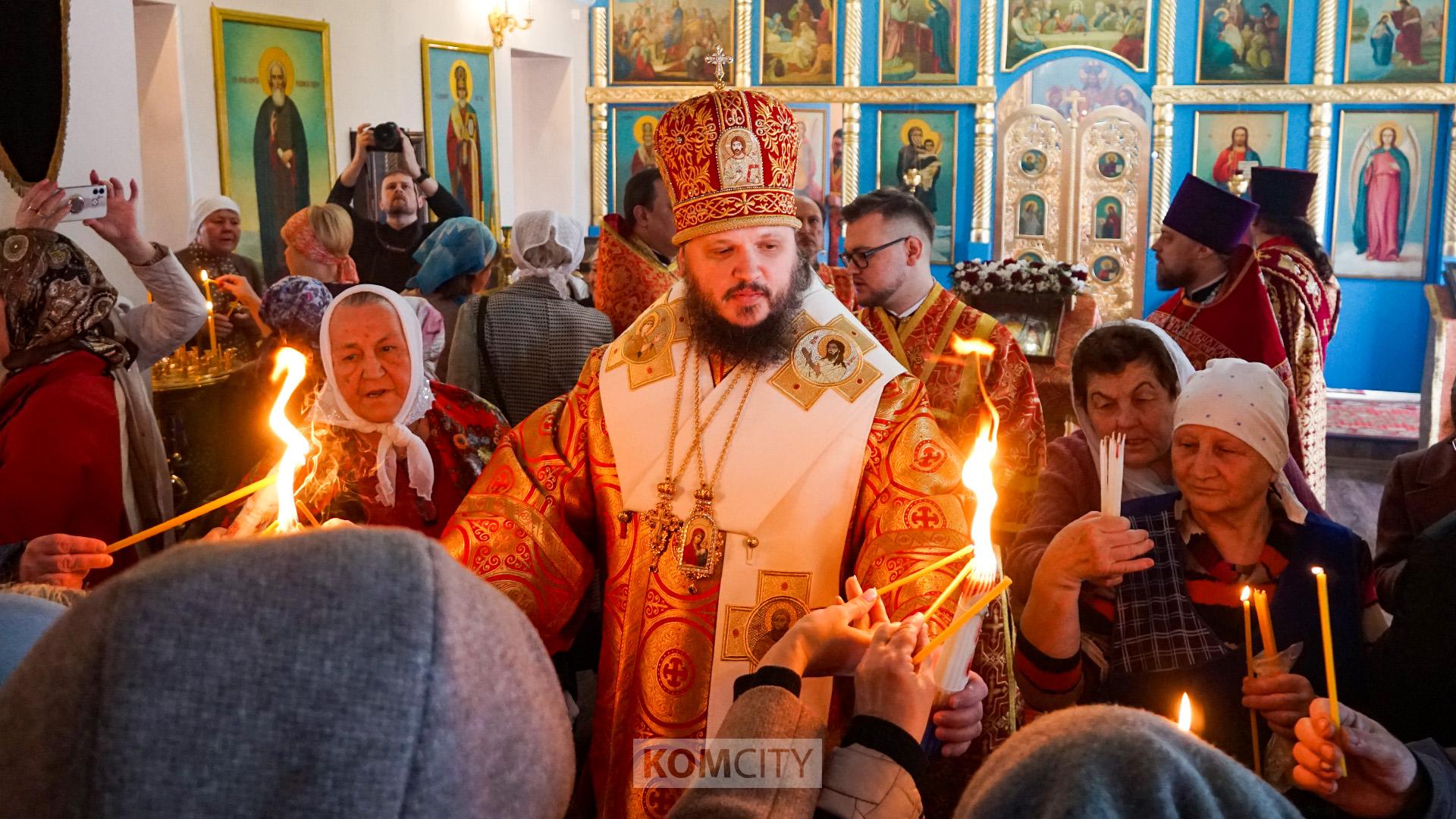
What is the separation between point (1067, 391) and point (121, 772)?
583cm

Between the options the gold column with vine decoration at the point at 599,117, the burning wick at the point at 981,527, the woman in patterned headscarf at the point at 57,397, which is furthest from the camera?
the gold column with vine decoration at the point at 599,117

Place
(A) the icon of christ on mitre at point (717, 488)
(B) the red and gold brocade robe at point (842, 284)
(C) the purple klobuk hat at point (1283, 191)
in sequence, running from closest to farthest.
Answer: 1. (A) the icon of christ on mitre at point (717, 488)
2. (B) the red and gold brocade robe at point (842, 284)
3. (C) the purple klobuk hat at point (1283, 191)

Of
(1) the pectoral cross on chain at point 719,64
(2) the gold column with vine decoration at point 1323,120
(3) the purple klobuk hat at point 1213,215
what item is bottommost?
(3) the purple klobuk hat at point 1213,215

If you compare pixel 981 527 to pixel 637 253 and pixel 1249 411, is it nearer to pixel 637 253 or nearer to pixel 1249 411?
pixel 1249 411

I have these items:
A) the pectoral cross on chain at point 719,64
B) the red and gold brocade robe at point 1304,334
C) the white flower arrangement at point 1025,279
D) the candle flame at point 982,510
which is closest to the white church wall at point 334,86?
the pectoral cross on chain at point 719,64

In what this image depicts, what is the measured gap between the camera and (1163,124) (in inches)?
482

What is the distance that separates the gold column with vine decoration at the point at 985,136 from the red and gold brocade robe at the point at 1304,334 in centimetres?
730

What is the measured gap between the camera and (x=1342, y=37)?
11.8 metres

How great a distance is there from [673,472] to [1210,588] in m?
1.01

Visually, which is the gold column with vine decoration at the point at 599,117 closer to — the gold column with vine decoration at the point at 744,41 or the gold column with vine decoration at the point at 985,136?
the gold column with vine decoration at the point at 744,41

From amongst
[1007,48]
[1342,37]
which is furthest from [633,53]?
[1342,37]

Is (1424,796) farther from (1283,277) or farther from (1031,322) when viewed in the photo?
(1031,322)

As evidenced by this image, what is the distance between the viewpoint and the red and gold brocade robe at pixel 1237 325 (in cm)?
462
